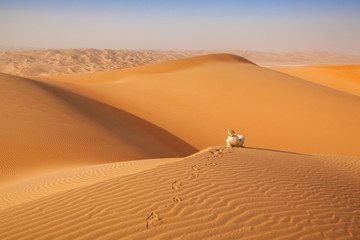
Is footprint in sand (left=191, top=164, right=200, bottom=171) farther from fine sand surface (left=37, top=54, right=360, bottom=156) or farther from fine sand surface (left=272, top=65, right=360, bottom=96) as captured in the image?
fine sand surface (left=272, top=65, right=360, bottom=96)

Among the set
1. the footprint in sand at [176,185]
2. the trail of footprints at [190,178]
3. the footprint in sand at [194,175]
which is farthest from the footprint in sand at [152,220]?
the footprint in sand at [194,175]

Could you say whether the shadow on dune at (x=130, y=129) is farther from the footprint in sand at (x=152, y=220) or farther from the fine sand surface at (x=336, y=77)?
the fine sand surface at (x=336, y=77)

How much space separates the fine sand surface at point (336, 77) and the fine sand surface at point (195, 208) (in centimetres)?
3490

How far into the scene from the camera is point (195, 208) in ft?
12.1

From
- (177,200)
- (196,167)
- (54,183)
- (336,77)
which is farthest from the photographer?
(336,77)

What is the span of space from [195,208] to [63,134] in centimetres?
789

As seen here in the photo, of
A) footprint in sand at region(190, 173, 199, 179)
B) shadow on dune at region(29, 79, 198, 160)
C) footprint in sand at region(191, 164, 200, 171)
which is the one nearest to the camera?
footprint in sand at region(190, 173, 199, 179)

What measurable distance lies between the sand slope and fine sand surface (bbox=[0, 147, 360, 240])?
171 inches

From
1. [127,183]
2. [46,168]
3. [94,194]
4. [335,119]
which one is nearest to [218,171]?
[127,183]

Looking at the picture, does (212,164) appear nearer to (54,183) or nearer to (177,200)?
(177,200)

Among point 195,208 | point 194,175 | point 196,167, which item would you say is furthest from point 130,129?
point 195,208

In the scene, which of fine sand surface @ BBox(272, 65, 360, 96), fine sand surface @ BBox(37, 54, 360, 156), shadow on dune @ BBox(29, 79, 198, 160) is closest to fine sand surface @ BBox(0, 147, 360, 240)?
shadow on dune @ BBox(29, 79, 198, 160)

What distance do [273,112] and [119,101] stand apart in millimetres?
9329

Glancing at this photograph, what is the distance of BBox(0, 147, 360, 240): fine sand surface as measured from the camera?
3.27 m
